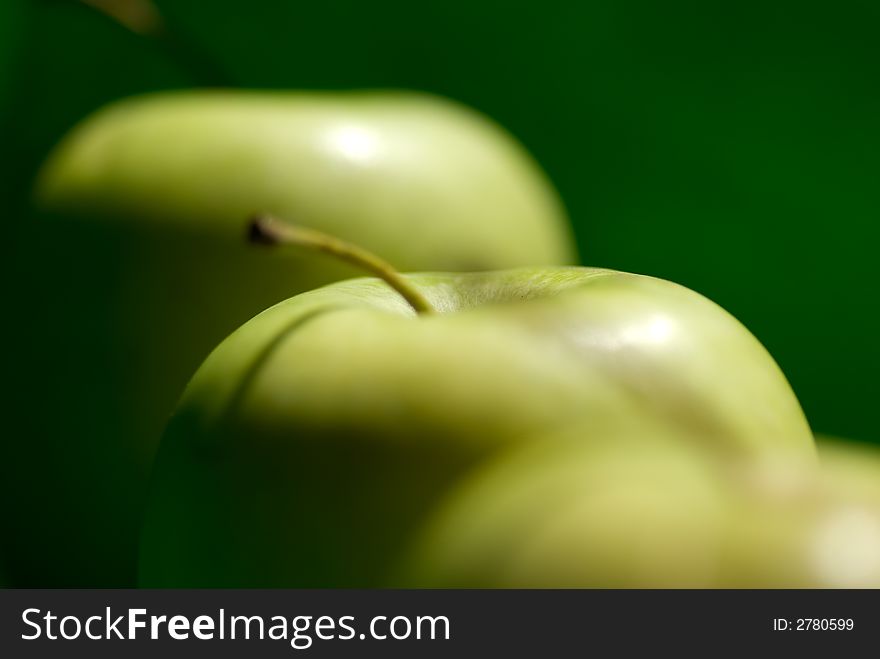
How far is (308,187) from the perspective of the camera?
2.10 ft

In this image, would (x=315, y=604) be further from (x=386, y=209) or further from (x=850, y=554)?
(x=386, y=209)

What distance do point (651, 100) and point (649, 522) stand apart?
0.64 meters

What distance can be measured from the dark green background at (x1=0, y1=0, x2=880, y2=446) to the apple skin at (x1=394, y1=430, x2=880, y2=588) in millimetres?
548

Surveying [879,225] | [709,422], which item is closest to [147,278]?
[709,422]

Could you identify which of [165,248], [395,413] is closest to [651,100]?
[165,248]

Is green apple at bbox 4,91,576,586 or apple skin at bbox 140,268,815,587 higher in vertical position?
green apple at bbox 4,91,576,586

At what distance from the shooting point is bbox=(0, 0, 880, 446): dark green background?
90cm

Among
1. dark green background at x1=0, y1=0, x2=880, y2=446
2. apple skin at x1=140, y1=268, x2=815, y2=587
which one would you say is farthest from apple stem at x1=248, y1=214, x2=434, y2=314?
dark green background at x1=0, y1=0, x2=880, y2=446

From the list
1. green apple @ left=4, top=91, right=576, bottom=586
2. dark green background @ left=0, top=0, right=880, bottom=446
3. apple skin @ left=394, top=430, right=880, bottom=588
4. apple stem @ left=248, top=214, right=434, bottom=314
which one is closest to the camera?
apple skin @ left=394, top=430, right=880, bottom=588

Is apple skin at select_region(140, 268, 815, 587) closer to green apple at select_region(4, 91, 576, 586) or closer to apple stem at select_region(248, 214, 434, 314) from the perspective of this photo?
apple stem at select_region(248, 214, 434, 314)

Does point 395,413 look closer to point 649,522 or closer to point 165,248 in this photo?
point 649,522

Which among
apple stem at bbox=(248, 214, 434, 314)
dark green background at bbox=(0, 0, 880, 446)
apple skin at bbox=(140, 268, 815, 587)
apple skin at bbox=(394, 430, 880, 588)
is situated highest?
dark green background at bbox=(0, 0, 880, 446)

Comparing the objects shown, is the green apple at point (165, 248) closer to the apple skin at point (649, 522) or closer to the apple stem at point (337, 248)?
the apple stem at point (337, 248)

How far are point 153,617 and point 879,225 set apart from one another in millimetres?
672
